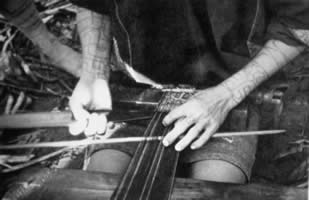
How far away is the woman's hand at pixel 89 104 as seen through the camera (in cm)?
121

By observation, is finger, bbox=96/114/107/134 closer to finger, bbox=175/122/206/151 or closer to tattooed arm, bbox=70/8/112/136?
tattooed arm, bbox=70/8/112/136

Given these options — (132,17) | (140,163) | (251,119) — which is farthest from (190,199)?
(132,17)

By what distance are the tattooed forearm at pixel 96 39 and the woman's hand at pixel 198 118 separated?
48 centimetres

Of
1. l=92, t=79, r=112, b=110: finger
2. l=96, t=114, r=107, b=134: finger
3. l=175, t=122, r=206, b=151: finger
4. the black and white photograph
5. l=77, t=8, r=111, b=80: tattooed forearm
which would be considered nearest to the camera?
the black and white photograph

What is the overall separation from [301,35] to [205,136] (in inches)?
19.4

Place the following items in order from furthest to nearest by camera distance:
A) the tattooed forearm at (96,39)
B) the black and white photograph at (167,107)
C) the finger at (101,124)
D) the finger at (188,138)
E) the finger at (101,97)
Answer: the tattooed forearm at (96,39) → the finger at (101,97) → the finger at (101,124) → the finger at (188,138) → the black and white photograph at (167,107)

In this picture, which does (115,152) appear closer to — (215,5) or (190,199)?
(190,199)

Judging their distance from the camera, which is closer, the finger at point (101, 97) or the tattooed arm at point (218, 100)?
the tattooed arm at point (218, 100)

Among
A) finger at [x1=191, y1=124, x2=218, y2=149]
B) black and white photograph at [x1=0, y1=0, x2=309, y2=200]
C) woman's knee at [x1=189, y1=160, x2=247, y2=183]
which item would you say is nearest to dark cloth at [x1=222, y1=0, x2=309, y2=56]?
black and white photograph at [x1=0, y1=0, x2=309, y2=200]

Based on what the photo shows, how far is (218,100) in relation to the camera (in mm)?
1199

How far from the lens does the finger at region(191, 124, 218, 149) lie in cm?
111

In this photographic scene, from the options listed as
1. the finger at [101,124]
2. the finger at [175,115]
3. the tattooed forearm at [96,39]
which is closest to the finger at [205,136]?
A: the finger at [175,115]

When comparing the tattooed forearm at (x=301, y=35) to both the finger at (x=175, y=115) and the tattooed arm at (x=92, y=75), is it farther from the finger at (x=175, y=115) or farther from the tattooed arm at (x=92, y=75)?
the tattooed arm at (x=92, y=75)

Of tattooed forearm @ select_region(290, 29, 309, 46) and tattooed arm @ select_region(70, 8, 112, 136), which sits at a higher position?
tattooed forearm @ select_region(290, 29, 309, 46)
